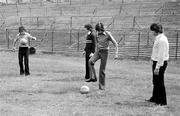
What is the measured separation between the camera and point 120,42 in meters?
27.4

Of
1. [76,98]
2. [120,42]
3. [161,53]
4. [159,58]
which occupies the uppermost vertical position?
[161,53]

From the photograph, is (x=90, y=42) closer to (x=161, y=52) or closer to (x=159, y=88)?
(x=159, y=88)

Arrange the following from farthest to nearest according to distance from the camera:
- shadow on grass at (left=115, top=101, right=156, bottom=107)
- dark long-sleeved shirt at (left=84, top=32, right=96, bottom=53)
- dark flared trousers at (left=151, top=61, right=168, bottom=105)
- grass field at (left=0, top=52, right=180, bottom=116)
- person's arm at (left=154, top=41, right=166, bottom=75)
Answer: dark long-sleeved shirt at (left=84, top=32, right=96, bottom=53) → shadow on grass at (left=115, top=101, right=156, bottom=107) → dark flared trousers at (left=151, top=61, right=168, bottom=105) → person's arm at (left=154, top=41, right=166, bottom=75) → grass field at (left=0, top=52, right=180, bottom=116)

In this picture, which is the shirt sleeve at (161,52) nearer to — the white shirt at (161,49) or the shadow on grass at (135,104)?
the white shirt at (161,49)

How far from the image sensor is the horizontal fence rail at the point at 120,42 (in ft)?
79.1

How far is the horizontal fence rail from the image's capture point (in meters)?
24.1

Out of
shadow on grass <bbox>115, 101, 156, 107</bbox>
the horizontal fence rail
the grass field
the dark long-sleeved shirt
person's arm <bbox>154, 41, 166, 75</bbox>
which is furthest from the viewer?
the horizontal fence rail

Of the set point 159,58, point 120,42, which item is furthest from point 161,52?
point 120,42

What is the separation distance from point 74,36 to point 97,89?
70.6ft

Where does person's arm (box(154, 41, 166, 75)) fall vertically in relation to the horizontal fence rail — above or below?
above

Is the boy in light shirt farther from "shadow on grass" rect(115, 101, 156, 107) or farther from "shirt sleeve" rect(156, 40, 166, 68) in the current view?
"shadow on grass" rect(115, 101, 156, 107)

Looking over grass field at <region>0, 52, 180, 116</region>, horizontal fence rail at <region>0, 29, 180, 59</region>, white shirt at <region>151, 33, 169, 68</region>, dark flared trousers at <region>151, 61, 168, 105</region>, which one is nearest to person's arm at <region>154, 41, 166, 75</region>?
white shirt at <region>151, 33, 169, 68</region>

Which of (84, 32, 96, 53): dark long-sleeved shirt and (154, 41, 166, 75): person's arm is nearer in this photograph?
(154, 41, 166, 75): person's arm

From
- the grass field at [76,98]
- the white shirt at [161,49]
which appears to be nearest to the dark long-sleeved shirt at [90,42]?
the grass field at [76,98]
